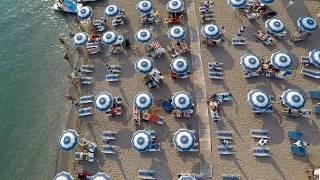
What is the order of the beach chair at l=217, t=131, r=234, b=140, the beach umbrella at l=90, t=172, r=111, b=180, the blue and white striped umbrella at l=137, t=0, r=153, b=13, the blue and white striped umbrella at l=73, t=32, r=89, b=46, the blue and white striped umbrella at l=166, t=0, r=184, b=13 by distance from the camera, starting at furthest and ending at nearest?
the blue and white striped umbrella at l=137, t=0, r=153, b=13, the blue and white striped umbrella at l=166, t=0, r=184, b=13, the blue and white striped umbrella at l=73, t=32, r=89, b=46, the beach chair at l=217, t=131, r=234, b=140, the beach umbrella at l=90, t=172, r=111, b=180

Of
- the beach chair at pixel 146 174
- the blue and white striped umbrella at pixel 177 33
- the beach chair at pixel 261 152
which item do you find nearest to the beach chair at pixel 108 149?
the beach chair at pixel 146 174

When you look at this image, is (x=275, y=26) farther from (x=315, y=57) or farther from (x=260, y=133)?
(x=260, y=133)

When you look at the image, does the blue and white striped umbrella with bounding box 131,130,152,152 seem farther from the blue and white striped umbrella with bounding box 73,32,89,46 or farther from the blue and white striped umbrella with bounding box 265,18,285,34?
the blue and white striped umbrella with bounding box 265,18,285,34

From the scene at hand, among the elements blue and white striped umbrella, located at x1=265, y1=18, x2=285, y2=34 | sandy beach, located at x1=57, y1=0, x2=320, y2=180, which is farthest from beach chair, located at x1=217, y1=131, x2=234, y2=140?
blue and white striped umbrella, located at x1=265, y1=18, x2=285, y2=34

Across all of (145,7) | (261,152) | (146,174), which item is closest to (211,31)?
(145,7)

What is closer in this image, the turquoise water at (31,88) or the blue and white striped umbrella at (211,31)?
the turquoise water at (31,88)

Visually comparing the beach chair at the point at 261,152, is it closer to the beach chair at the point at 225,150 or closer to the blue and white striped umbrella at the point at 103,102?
the beach chair at the point at 225,150
